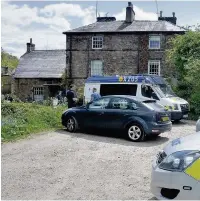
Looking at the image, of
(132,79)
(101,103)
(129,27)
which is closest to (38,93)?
(129,27)

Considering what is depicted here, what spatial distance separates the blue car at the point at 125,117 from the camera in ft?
34.4

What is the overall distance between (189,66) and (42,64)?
23.2 meters

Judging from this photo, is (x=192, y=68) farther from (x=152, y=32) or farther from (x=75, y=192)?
(x=75, y=192)

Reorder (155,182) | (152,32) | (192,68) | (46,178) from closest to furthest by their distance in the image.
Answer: (155,182) < (46,178) < (192,68) < (152,32)

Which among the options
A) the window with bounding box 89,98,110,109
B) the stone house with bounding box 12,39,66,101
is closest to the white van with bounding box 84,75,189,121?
the window with bounding box 89,98,110,109

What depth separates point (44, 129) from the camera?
12.4m

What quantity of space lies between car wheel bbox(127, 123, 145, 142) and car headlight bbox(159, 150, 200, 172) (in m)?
5.64

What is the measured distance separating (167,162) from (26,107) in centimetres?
1111

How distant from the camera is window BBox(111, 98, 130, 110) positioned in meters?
11.0

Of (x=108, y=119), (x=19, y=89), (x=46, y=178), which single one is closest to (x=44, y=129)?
(x=108, y=119)

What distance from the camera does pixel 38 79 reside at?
1465 inches

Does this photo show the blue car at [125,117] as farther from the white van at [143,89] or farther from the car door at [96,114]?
the white van at [143,89]

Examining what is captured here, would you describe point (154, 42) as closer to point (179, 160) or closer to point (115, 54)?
point (115, 54)

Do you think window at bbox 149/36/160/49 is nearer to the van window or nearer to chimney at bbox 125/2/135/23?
chimney at bbox 125/2/135/23
